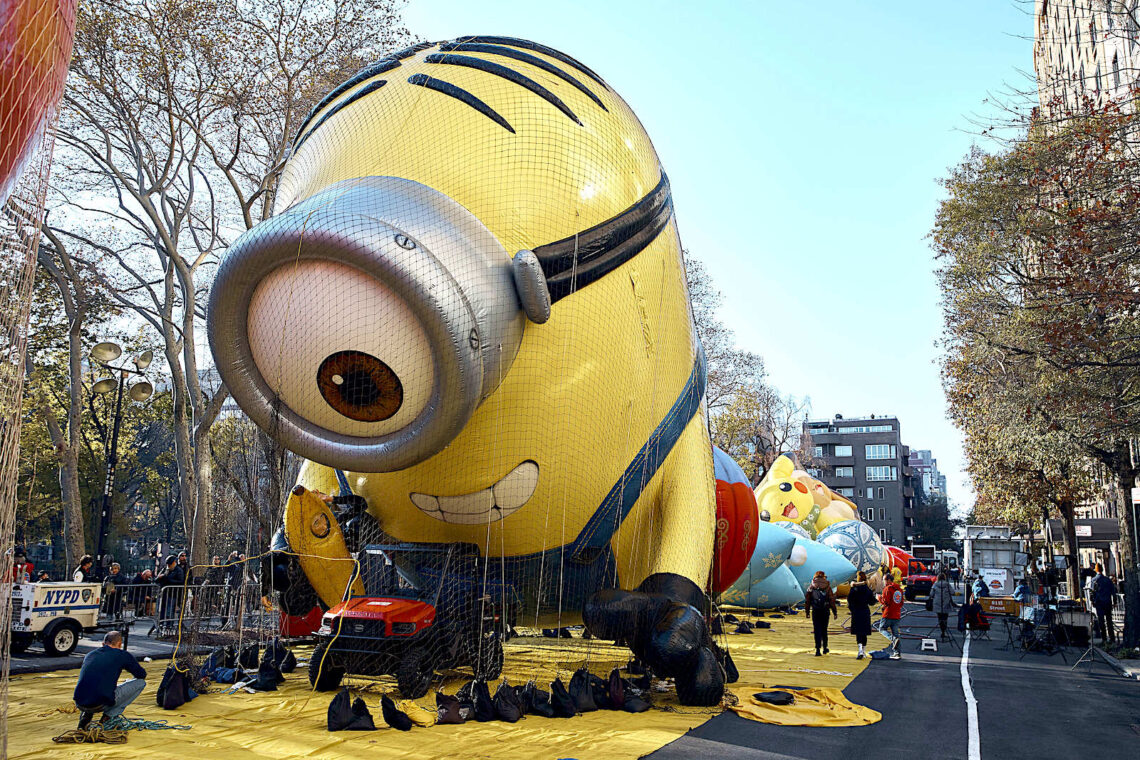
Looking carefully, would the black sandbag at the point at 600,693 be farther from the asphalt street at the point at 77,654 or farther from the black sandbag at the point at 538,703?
the asphalt street at the point at 77,654

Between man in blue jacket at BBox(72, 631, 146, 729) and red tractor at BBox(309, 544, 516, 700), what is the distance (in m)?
1.61

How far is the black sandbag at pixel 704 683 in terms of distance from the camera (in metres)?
7.58

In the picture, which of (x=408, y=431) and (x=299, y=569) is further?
(x=299, y=569)

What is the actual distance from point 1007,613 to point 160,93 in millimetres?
20740

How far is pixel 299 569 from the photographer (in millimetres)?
8969

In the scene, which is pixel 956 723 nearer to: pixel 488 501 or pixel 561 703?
pixel 561 703

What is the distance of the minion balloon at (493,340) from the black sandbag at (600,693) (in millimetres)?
702

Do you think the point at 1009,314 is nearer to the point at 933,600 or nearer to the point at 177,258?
the point at 933,600

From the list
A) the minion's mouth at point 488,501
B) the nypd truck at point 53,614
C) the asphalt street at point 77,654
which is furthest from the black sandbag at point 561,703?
the nypd truck at point 53,614

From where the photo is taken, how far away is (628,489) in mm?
7473

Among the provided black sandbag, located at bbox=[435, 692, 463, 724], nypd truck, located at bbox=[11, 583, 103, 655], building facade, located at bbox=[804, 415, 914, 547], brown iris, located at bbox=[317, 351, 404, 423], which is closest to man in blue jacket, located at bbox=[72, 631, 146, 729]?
black sandbag, located at bbox=[435, 692, 463, 724]

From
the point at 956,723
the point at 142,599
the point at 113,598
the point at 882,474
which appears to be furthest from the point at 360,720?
the point at 882,474

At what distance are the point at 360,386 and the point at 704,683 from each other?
4.24 meters

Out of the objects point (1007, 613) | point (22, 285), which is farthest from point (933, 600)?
point (22, 285)
